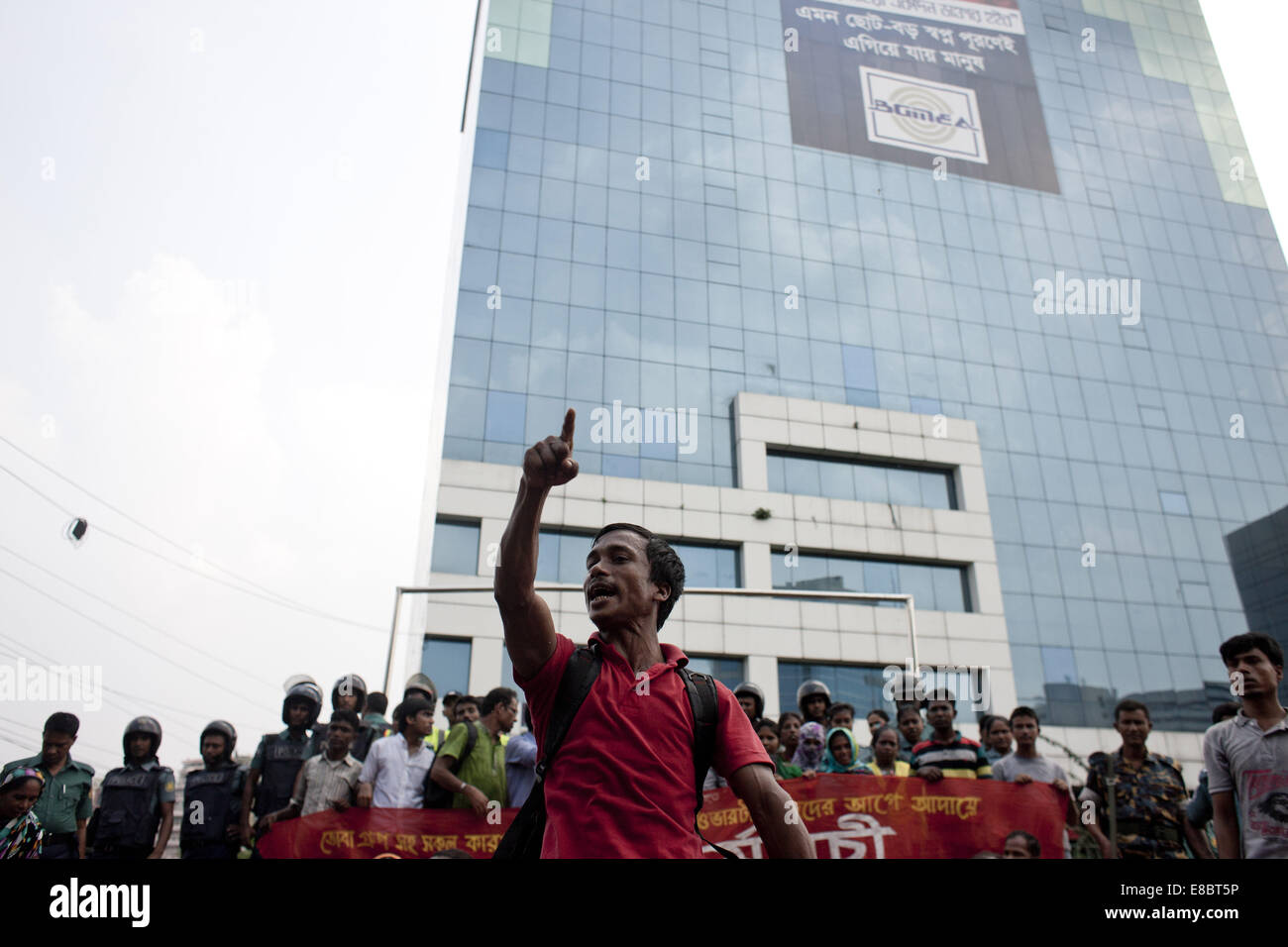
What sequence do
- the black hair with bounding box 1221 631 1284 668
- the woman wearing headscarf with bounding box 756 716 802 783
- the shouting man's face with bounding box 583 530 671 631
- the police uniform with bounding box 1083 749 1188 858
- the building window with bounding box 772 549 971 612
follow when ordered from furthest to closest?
1. the building window with bounding box 772 549 971 612
2. the woman wearing headscarf with bounding box 756 716 802 783
3. the police uniform with bounding box 1083 749 1188 858
4. the black hair with bounding box 1221 631 1284 668
5. the shouting man's face with bounding box 583 530 671 631

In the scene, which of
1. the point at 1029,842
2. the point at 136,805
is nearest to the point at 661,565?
the point at 1029,842

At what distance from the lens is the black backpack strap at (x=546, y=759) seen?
2229mm

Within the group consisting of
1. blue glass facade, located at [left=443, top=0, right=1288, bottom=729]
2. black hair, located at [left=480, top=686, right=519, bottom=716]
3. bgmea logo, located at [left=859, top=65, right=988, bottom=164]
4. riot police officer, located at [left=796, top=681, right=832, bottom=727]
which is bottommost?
black hair, located at [left=480, top=686, right=519, bottom=716]

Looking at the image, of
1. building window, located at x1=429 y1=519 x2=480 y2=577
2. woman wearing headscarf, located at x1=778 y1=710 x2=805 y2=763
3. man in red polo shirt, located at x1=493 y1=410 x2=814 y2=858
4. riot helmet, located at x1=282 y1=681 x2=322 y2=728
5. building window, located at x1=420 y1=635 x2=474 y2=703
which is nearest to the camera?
man in red polo shirt, located at x1=493 y1=410 x2=814 y2=858

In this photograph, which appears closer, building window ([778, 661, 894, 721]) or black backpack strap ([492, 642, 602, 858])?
black backpack strap ([492, 642, 602, 858])

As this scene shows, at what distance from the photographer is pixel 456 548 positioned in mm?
24391

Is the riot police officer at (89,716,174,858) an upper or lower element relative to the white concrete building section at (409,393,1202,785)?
lower

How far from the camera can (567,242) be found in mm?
30438

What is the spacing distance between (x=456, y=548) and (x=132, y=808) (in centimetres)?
1802

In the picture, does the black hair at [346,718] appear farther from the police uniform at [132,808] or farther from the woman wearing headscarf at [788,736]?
the woman wearing headscarf at [788,736]

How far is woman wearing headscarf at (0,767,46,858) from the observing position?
516 centimetres

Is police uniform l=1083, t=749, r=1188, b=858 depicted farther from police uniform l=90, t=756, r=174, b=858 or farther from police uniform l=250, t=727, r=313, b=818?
police uniform l=90, t=756, r=174, b=858

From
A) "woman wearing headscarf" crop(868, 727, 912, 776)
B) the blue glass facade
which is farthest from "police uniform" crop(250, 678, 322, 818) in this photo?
the blue glass facade
